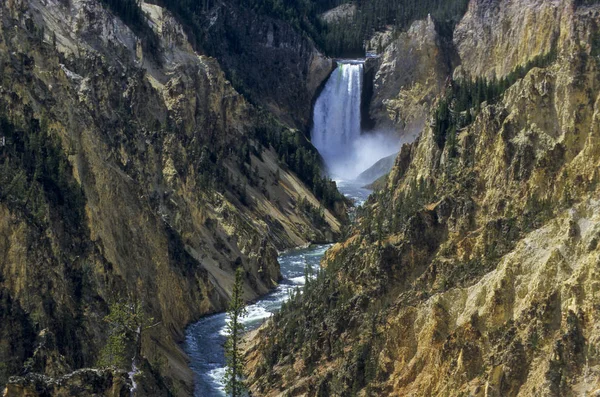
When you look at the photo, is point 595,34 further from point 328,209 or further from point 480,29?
point 480,29

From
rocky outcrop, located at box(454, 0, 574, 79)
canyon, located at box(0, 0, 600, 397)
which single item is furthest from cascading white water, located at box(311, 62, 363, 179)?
canyon, located at box(0, 0, 600, 397)

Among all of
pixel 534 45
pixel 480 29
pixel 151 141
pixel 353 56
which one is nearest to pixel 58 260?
pixel 151 141

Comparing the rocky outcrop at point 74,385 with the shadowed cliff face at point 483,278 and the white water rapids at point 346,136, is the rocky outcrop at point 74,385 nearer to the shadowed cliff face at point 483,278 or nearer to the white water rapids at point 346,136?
the shadowed cliff face at point 483,278

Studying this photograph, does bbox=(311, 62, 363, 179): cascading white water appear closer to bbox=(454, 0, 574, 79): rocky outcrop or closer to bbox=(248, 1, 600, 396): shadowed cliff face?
bbox=(454, 0, 574, 79): rocky outcrop

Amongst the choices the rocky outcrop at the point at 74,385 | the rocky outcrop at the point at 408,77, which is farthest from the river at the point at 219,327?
the rocky outcrop at the point at 408,77

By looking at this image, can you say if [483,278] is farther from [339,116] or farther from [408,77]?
[339,116]
